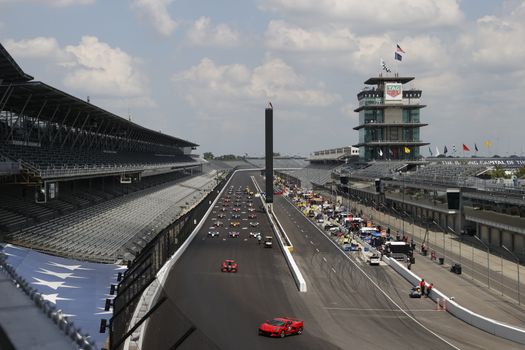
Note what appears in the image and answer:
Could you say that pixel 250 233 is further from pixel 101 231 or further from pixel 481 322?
pixel 481 322

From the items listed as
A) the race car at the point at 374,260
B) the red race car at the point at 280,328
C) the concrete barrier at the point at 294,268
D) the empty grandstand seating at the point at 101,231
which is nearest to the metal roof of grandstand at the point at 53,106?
the empty grandstand seating at the point at 101,231

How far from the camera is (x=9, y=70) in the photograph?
40.6 meters

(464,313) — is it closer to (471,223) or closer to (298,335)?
(298,335)

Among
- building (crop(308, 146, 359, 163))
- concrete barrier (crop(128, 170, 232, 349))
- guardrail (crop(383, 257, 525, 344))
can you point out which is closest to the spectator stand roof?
concrete barrier (crop(128, 170, 232, 349))

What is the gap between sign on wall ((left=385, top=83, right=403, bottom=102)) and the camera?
140250 mm

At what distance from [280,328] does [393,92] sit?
385 ft

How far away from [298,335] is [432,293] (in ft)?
46.4

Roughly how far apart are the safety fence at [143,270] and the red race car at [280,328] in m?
6.31

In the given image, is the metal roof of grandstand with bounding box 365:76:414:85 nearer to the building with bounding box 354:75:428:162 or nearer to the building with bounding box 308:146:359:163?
the building with bounding box 354:75:428:162

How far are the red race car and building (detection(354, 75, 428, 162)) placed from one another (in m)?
114

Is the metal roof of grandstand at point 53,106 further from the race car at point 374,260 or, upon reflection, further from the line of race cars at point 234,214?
the race car at point 374,260

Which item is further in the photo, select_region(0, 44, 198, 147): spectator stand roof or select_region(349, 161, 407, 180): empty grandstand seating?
select_region(349, 161, 407, 180): empty grandstand seating

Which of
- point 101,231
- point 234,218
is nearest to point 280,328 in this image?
point 101,231

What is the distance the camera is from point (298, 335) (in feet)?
101
